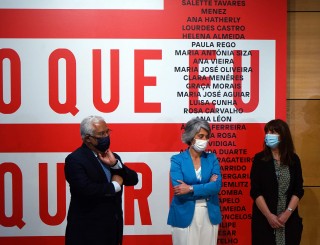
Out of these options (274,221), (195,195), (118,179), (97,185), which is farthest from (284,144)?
(97,185)

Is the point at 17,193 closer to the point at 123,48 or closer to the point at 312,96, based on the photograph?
the point at 123,48

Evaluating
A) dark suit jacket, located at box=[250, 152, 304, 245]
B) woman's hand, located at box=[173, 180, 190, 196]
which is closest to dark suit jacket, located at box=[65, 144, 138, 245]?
woman's hand, located at box=[173, 180, 190, 196]

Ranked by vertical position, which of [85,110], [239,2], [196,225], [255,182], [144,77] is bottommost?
[196,225]

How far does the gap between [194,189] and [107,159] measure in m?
0.72

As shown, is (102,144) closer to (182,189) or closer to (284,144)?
(182,189)

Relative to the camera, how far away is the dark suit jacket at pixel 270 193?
354cm

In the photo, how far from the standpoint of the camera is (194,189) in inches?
132

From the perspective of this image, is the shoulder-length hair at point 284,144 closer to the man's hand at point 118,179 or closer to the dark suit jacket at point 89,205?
the man's hand at point 118,179

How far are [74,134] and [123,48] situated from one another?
2.97 feet

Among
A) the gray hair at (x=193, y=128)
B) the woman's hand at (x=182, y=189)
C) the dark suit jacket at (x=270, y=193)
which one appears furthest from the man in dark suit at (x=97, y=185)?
the dark suit jacket at (x=270, y=193)

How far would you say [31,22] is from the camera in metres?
4.08

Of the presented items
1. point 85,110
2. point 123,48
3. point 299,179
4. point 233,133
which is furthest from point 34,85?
point 299,179

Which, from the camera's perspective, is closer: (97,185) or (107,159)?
(97,185)

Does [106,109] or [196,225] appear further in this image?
[106,109]
